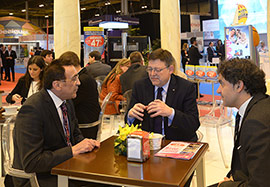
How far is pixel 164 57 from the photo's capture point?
2.69 metres

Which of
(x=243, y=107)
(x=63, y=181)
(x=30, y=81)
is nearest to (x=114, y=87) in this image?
(x=30, y=81)

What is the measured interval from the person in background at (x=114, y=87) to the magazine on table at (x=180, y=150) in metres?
3.04

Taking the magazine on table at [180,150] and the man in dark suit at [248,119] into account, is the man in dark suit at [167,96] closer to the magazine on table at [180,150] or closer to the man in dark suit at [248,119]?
the magazine on table at [180,150]

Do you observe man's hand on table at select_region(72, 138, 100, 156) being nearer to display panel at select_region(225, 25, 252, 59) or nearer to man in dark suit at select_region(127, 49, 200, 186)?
man in dark suit at select_region(127, 49, 200, 186)

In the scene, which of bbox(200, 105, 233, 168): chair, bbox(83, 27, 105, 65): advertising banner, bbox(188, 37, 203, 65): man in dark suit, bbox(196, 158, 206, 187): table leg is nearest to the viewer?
bbox(196, 158, 206, 187): table leg

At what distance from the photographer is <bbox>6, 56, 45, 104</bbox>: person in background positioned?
13.2 feet

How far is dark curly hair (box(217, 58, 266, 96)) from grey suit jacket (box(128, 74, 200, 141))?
0.87 metres

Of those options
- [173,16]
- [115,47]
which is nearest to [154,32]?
[115,47]

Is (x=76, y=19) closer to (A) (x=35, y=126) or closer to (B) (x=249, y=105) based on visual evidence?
(A) (x=35, y=126)

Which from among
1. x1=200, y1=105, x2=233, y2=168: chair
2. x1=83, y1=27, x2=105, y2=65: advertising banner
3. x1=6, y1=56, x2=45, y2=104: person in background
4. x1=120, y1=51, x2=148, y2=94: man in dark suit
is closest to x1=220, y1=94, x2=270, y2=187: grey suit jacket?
x1=200, y1=105, x2=233, y2=168: chair

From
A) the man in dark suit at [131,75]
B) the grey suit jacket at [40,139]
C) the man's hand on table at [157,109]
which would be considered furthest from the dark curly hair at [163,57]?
the man in dark suit at [131,75]

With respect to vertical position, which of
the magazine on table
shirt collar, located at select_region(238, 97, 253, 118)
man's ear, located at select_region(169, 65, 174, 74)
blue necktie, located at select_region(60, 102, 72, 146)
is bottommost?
the magazine on table

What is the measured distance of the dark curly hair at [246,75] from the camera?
1701 mm

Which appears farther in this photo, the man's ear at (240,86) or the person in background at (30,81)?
the person in background at (30,81)
